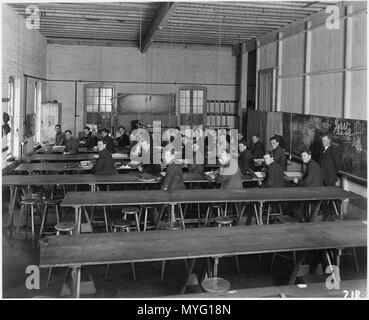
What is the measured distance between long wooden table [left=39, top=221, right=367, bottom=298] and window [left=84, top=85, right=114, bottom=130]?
459 inches

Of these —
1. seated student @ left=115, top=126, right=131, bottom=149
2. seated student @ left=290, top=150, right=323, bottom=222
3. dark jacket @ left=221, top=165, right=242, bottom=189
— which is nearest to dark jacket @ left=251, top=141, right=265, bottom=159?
seated student @ left=290, top=150, right=323, bottom=222

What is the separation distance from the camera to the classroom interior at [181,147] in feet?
15.2

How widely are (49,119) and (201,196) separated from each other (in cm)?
950

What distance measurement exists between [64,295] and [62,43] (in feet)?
40.0

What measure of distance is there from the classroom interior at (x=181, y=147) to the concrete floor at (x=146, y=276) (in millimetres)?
28

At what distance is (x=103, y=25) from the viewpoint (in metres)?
12.3

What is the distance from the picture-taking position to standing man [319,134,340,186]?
831 cm

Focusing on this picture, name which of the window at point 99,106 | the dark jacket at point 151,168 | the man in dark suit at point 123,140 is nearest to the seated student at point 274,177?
the dark jacket at point 151,168

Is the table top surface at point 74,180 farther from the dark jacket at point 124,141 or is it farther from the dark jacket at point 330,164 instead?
the dark jacket at point 124,141

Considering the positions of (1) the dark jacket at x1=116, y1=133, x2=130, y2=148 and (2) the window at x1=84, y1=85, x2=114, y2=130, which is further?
(2) the window at x1=84, y1=85, x2=114, y2=130

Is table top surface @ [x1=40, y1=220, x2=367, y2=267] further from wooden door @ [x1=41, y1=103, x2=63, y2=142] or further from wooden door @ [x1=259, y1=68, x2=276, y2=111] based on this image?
wooden door @ [x1=41, y1=103, x2=63, y2=142]

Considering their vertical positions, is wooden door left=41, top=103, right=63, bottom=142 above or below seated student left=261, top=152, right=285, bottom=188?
above

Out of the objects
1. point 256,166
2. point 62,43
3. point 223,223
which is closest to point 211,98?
point 62,43

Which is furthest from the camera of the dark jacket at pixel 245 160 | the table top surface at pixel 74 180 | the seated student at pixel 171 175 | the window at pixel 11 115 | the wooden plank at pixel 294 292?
the window at pixel 11 115
